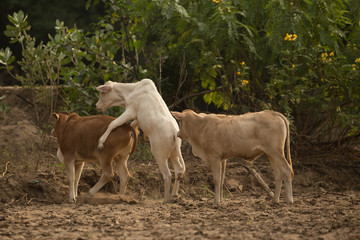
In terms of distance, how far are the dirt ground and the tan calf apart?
282mm

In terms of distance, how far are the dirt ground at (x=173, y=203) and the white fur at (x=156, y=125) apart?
437 millimetres

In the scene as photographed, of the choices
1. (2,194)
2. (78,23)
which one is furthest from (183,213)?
(78,23)

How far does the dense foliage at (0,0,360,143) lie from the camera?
844 centimetres

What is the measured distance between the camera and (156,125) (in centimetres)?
691

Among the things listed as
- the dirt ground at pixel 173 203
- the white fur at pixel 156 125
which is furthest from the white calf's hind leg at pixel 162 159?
the dirt ground at pixel 173 203

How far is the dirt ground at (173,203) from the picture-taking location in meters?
5.23

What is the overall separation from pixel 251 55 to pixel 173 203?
3.16 meters

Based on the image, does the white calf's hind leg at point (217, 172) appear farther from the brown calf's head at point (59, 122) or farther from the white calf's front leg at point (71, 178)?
the brown calf's head at point (59, 122)

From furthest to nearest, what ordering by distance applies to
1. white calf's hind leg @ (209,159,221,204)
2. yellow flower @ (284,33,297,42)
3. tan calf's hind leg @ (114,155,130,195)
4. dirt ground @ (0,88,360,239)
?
yellow flower @ (284,33,297,42) → tan calf's hind leg @ (114,155,130,195) → white calf's hind leg @ (209,159,221,204) → dirt ground @ (0,88,360,239)

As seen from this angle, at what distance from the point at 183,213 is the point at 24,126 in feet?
18.1

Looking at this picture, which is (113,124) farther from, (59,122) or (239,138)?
(239,138)

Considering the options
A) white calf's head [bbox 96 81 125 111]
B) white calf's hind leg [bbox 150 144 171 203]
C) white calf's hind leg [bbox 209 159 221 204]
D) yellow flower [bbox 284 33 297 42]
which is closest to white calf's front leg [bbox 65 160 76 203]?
white calf's head [bbox 96 81 125 111]

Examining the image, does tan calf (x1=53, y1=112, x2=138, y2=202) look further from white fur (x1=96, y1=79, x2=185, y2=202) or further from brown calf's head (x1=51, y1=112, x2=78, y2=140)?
white fur (x1=96, y1=79, x2=185, y2=202)

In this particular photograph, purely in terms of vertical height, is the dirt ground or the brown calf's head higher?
the brown calf's head
